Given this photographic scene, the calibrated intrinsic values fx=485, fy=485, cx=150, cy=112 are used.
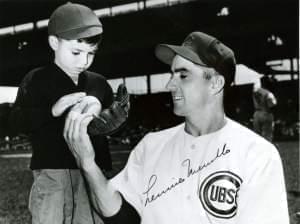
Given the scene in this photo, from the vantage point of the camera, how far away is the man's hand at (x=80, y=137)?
1095 mm

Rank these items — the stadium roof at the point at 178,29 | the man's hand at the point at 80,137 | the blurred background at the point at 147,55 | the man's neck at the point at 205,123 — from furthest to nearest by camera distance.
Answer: the stadium roof at the point at 178,29 → the blurred background at the point at 147,55 → the man's neck at the point at 205,123 → the man's hand at the point at 80,137

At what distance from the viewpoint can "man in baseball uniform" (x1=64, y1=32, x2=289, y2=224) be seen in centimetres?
114

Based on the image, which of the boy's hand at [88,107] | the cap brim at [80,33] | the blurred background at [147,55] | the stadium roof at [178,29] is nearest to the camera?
the boy's hand at [88,107]

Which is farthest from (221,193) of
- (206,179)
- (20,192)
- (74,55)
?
(20,192)

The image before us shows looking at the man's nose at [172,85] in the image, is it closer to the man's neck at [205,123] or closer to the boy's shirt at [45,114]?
the man's neck at [205,123]

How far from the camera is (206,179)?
1217 mm

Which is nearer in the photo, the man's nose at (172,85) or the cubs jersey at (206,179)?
the cubs jersey at (206,179)

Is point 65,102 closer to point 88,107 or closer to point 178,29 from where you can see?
point 88,107

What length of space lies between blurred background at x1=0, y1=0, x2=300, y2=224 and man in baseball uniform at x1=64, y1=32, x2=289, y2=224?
0.25 meters

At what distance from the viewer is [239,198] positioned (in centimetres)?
117

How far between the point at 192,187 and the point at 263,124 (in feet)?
16.0

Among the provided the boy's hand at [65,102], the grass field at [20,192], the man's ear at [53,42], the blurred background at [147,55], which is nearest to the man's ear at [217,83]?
the blurred background at [147,55]

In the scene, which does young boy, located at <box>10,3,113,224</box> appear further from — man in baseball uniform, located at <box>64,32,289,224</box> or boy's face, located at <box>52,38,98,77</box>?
man in baseball uniform, located at <box>64,32,289,224</box>

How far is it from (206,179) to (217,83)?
0.30 meters
